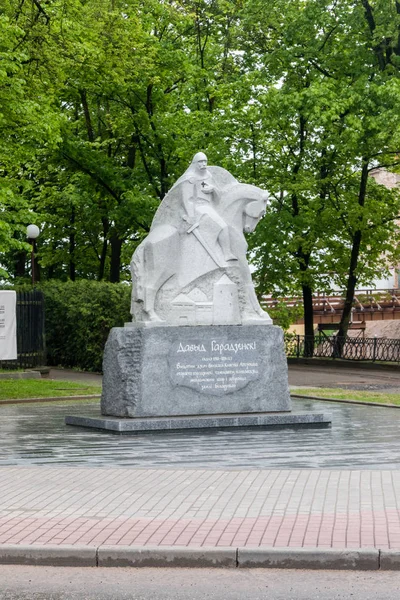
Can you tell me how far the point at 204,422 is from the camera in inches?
633

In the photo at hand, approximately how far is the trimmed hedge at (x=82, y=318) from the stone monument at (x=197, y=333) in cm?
1384

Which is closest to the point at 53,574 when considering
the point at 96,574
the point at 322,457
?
the point at 96,574

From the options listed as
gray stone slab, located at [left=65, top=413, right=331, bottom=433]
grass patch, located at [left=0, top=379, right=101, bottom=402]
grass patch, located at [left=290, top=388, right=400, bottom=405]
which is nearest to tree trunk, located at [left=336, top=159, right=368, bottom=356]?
grass patch, located at [left=290, top=388, right=400, bottom=405]

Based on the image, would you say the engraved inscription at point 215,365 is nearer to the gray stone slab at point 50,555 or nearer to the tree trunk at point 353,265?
the gray stone slab at point 50,555

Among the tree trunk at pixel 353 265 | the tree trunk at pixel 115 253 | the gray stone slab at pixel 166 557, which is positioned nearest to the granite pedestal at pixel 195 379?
the gray stone slab at pixel 166 557

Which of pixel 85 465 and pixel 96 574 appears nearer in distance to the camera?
pixel 96 574

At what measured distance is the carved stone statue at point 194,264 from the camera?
55.6 feet

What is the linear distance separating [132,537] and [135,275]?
909 cm

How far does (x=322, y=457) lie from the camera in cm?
1298

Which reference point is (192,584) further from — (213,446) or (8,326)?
(8,326)

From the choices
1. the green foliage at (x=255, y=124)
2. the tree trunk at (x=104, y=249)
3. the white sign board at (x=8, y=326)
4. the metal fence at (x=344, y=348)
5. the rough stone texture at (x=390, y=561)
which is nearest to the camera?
the rough stone texture at (x=390, y=561)

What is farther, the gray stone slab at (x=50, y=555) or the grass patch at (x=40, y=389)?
the grass patch at (x=40, y=389)

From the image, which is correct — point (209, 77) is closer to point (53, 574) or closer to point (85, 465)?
point (85, 465)

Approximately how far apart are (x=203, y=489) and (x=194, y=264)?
7128mm
